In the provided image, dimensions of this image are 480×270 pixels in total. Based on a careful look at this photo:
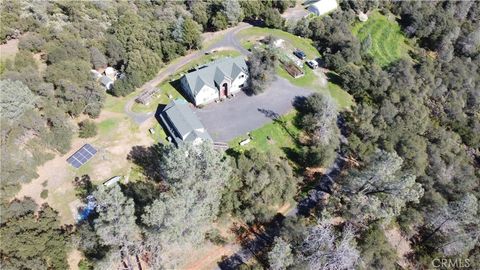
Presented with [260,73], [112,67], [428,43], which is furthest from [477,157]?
[112,67]

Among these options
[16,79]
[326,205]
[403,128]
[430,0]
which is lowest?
[326,205]

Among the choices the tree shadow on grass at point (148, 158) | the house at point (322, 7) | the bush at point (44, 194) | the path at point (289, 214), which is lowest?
the path at point (289, 214)

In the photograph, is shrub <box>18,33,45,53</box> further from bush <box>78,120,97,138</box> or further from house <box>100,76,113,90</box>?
bush <box>78,120,97,138</box>

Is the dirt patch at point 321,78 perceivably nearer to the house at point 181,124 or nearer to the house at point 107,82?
the house at point 181,124

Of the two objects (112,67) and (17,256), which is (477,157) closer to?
(112,67)

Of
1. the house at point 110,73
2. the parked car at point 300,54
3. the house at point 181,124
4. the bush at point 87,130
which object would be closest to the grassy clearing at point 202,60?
the house at point 110,73
